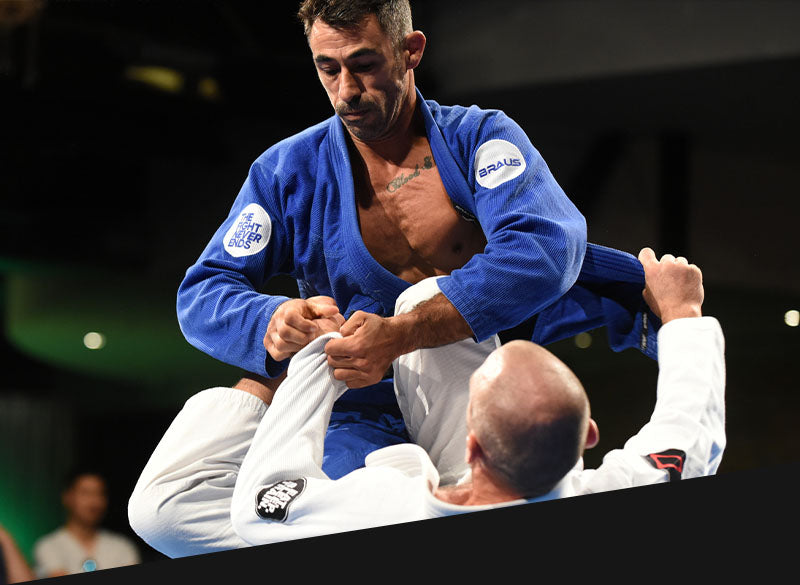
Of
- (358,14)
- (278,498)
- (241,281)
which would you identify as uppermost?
(358,14)

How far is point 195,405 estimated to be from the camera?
1.73 meters

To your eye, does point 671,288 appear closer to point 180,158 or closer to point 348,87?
point 348,87

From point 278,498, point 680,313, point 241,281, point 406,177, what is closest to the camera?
point 278,498

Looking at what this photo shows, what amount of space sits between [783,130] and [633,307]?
4.10 feet

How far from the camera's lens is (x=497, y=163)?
177cm

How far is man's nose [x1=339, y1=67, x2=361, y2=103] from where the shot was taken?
1.71 meters

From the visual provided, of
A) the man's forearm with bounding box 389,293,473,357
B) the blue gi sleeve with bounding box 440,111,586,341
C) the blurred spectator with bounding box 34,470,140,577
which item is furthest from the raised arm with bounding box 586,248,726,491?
the blurred spectator with bounding box 34,470,140,577

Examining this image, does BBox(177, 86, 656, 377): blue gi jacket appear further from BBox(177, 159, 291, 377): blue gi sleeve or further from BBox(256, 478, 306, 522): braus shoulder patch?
BBox(256, 478, 306, 522): braus shoulder patch

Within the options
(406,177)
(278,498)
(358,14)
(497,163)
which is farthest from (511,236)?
(278,498)

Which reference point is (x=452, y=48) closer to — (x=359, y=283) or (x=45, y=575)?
(x=359, y=283)

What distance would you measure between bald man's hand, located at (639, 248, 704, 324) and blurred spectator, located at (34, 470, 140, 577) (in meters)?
1.27

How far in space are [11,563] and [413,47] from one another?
127cm

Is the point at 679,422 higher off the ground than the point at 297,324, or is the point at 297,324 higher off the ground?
the point at 297,324

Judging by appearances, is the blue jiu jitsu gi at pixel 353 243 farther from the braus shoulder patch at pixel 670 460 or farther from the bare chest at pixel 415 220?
the braus shoulder patch at pixel 670 460
